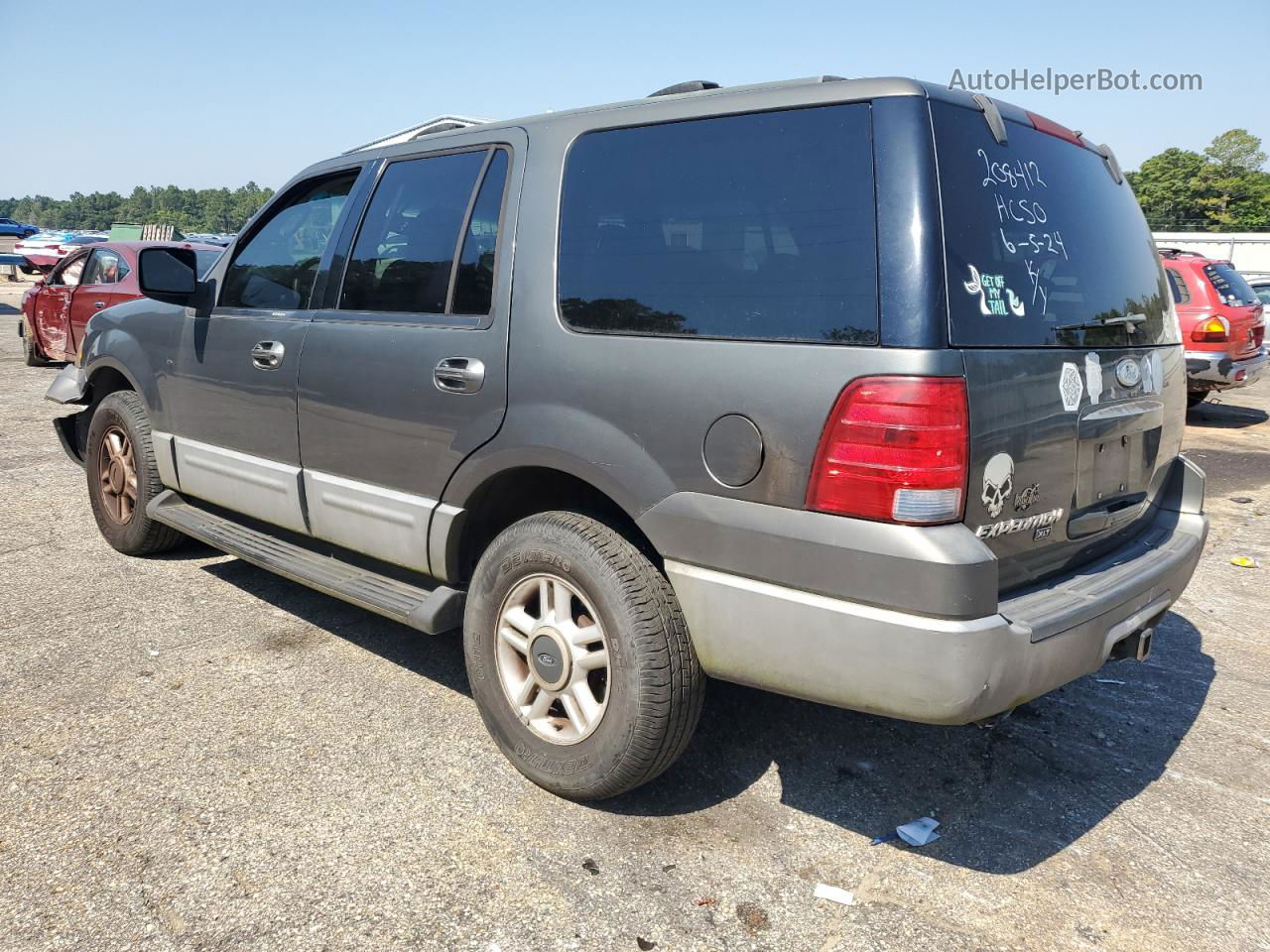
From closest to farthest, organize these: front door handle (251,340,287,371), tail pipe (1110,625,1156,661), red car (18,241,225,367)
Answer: tail pipe (1110,625,1156,661) → front door handle (251,340,287,371) → red car (18,241,225,367)

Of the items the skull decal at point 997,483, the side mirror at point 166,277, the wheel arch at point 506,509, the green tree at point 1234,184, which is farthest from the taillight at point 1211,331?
the green tree at point 1234,184

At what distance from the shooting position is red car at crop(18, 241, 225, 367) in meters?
11.0

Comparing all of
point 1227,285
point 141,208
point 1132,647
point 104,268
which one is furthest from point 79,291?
point 141,208

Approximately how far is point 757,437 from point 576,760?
111 cm

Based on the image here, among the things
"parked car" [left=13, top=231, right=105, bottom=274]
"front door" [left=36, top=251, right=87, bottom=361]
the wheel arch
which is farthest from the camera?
"parked car" [left=13, top=231, right=105, bottom=274]

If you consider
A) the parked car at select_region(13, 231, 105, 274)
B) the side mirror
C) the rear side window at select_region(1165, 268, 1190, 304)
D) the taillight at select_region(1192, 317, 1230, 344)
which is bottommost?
the taillight at select_region(1192, 317, 1230, 344)

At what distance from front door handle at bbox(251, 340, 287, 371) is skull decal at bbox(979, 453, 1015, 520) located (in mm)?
2682

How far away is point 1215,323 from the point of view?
9.80 m

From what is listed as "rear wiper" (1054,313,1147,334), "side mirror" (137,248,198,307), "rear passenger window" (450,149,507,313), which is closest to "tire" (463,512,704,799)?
"rear passenger window" (450,149,507,313)

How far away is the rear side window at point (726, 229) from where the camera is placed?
2354 millimetres

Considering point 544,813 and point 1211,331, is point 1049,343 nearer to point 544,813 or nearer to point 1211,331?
point 544,813

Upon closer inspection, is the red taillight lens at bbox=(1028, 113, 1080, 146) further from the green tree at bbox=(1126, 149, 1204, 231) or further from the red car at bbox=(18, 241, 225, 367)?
the green tree at bbox=(1126, 149, 1204, 231)

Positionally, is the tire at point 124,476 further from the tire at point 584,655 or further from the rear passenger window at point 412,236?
the tire at point 584,655

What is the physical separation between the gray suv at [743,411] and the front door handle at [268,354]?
171 millimetres
